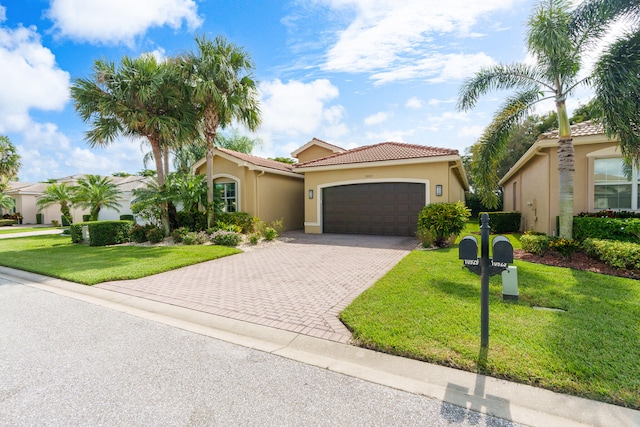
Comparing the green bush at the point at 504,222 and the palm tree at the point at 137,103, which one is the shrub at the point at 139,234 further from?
the green bush at the point at 504,222

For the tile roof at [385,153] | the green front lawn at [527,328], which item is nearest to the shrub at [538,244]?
the green front lawn at [527,328]

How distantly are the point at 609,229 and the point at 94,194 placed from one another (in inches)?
844

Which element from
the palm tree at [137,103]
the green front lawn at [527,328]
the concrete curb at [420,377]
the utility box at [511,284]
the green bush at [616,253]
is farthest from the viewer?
the palm tree at [137,103]

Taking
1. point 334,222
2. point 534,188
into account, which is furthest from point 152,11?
point 534,188

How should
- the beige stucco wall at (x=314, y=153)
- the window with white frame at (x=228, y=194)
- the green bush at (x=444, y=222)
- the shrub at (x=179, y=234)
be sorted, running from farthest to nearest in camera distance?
the beige stucco wall at (x=314, y=153), the window with white frame at (x=228, y=194), the shrub at (x=179, y=234), the green bush at (x=444, y=222)

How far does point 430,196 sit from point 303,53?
7803mm

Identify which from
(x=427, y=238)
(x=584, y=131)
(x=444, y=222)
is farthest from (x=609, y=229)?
(x=427, y=238)

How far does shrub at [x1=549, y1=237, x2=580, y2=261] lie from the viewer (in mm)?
7578

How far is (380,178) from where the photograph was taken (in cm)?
1403

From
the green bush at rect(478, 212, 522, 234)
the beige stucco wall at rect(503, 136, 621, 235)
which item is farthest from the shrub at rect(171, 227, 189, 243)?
the green bush at rect(478, 212, 522, 234)

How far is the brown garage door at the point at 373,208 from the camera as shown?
13.6 meters

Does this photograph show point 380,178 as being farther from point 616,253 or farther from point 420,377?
point 420,377

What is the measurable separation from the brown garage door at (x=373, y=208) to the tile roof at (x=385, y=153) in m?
1.23

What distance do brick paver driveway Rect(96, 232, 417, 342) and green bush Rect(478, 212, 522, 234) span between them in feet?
22.5
